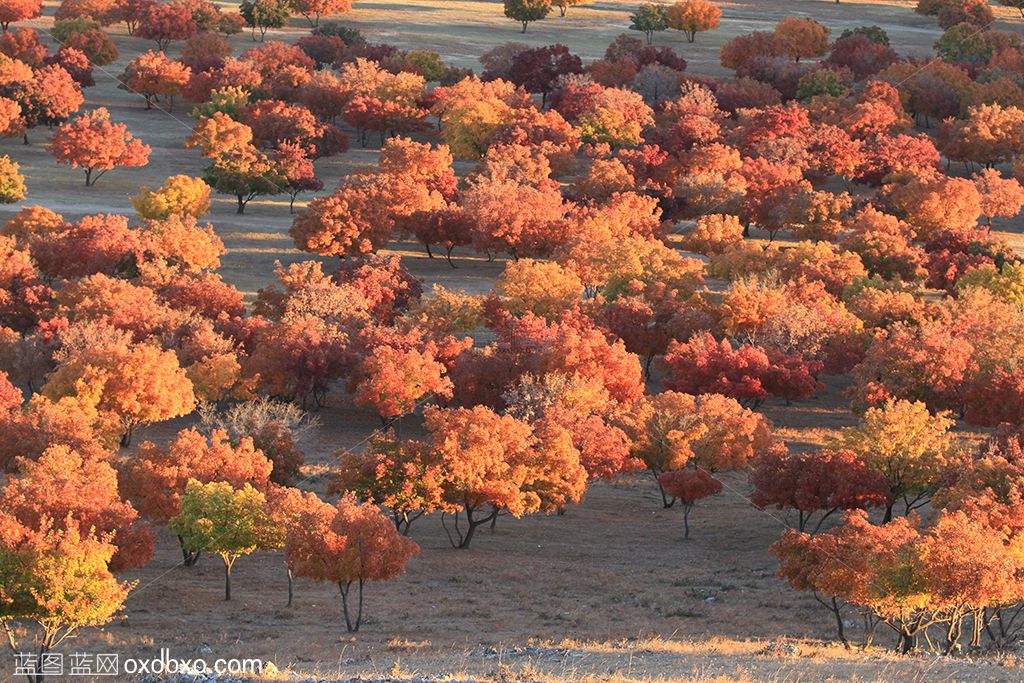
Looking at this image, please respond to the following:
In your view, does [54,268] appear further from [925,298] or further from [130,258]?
[925,298]

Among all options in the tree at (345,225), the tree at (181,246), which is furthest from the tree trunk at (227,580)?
the tree at (345,225)

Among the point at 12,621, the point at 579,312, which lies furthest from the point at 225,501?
the point at 579,312

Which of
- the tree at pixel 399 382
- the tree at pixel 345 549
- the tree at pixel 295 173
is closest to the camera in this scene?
the tree at pixel 345 549

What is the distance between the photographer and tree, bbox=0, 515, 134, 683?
62.6 m

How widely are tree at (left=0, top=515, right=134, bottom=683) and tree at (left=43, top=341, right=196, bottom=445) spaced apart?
32.6 m

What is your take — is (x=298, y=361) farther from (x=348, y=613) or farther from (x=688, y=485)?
(x=348, y=613)

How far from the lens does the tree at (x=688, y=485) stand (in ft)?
292

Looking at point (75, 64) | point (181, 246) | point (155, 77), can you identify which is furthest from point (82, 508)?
point (75, 64)

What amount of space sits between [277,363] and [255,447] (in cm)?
1699

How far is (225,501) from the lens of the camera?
7606 cm

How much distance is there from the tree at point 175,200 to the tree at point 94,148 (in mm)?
13136

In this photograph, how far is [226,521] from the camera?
75625mm

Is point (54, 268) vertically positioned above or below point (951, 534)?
below

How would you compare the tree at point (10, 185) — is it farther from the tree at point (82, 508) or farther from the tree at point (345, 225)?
the tree at point (82, 508)
